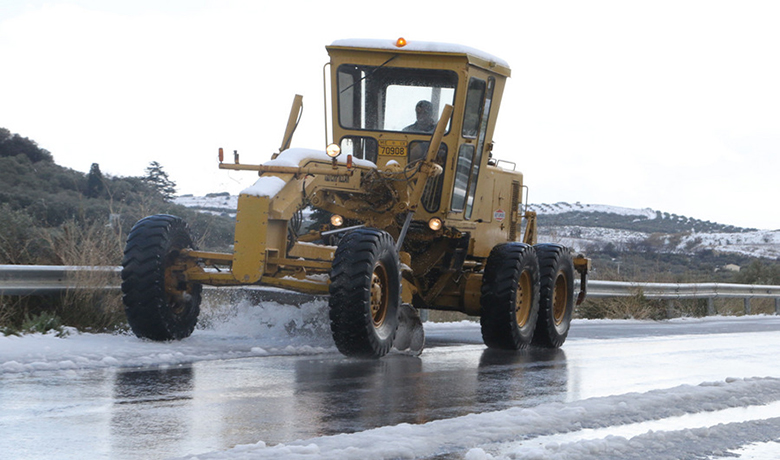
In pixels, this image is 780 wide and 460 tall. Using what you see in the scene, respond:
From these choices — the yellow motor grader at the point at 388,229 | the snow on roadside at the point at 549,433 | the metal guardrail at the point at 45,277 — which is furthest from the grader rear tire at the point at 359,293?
the metal guardrail at the point at 45,277

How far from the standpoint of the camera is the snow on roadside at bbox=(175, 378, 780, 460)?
4.77 metres

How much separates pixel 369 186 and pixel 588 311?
10.1 meters

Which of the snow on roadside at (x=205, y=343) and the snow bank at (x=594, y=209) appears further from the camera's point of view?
the snow bank at (x=594, y=209)

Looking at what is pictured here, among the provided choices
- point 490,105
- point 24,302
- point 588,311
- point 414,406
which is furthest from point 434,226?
point 588,311

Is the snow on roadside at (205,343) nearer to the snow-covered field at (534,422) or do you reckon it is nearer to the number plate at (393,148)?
the snow-covered field at (534,422)

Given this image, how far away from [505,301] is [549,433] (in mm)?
5456

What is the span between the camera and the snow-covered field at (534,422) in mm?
4910

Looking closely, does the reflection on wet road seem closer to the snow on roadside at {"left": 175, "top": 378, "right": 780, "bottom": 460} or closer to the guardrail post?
the snow on roadside at {"left": 175, "top": 378, "right": 780, "bottom": 460}

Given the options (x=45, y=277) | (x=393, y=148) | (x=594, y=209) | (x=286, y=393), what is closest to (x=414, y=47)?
(x=393, y=148)

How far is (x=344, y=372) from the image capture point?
26.0 feet

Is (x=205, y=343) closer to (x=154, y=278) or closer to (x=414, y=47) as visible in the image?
(x=154, y=278)

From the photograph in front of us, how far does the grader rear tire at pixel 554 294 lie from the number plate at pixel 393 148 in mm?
2299

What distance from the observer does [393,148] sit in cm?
1140

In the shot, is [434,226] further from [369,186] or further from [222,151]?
[222,151]
